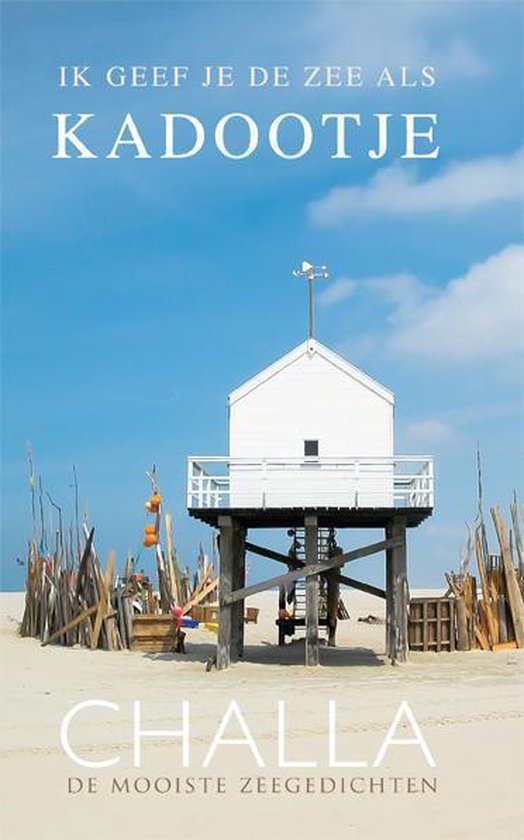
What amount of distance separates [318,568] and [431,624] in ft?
16.1

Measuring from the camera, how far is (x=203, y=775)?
12.2 meters

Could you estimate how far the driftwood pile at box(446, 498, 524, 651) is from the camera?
1073 inches

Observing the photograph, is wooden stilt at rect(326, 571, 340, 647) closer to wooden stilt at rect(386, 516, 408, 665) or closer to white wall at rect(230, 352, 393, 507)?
wooden stilt at rect(386, 516, 408, 665)

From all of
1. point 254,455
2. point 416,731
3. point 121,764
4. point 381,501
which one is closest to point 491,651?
point 381,501

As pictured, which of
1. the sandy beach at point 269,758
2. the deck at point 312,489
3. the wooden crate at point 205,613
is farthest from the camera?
the wooden crate at point 205,613

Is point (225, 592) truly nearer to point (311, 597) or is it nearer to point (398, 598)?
point (311, 597)

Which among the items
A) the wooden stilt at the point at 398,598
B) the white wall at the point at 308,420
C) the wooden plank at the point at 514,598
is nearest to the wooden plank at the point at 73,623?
the white wall at the point at 308,420

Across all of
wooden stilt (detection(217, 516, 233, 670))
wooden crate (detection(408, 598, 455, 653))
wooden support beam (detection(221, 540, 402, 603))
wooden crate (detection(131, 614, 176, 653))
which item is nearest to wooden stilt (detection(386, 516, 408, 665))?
wooden support beam (detection(221, 540, 402, 603))

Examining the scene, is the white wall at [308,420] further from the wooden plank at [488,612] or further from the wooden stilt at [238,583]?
the wooden plank at [488,612]

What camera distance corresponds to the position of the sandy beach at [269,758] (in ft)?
34.1

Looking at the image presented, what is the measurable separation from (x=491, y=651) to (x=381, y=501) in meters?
5.87

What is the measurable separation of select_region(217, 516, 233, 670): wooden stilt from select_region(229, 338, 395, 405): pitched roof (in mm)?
2661

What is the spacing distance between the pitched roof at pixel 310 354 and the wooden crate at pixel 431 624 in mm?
5458

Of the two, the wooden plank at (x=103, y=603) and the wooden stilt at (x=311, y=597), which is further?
the wooden plank at (x=103, y=603)
